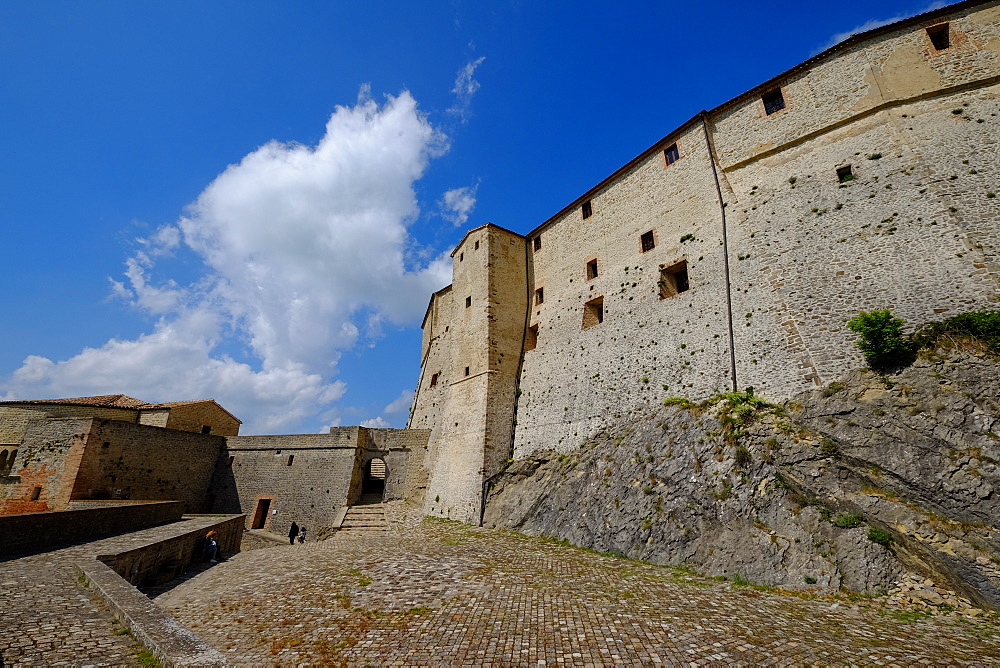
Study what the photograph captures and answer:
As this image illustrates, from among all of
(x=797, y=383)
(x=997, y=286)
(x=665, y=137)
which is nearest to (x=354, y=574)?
(x=797, y=383)

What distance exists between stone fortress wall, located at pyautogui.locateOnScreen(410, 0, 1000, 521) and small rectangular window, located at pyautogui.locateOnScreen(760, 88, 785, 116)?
0.19 feet

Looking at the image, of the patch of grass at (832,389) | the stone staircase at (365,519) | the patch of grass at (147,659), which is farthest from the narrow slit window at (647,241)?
the patch of grass at (147,659)

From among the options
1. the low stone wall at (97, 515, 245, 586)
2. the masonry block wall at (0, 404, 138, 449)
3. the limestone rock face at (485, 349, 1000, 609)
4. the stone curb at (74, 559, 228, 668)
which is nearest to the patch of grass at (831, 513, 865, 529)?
the limestone rock face at (485, 349, 1000, 609)

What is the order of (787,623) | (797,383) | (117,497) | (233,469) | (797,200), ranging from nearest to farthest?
(787,623)
(797,383)
(797,200)
(117,497)
(233,469)

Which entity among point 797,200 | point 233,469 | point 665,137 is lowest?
point 233,469

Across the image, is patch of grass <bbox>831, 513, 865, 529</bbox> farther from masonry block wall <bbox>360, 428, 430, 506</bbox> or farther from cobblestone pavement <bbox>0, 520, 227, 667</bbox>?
masonry block wall <bbox>360, 428, 430, 506</bbox>

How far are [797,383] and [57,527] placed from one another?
741 inches

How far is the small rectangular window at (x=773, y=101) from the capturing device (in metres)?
16.5

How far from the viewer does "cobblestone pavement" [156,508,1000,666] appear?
5617mm

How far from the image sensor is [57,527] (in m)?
10.3

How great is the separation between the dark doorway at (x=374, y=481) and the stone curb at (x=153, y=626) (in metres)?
17.3

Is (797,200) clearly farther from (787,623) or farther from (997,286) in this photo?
(787,623)

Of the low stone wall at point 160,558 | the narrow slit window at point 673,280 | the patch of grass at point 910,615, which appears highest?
the narrow slit window at point 673,280

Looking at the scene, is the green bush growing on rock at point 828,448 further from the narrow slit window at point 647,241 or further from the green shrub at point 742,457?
the narrow slit window at point 647,241
